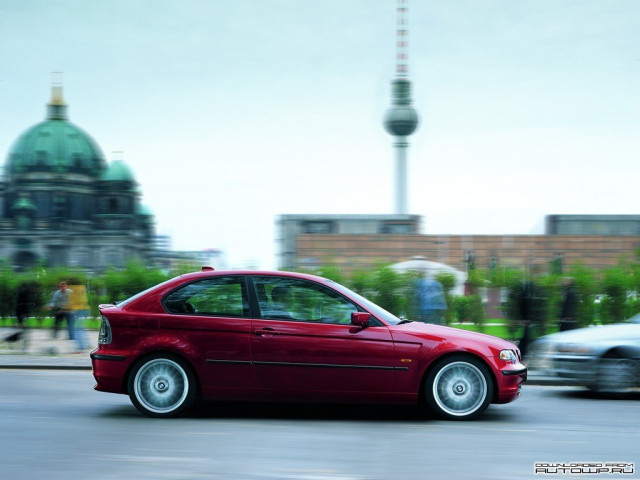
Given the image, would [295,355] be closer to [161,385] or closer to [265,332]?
[265,332]

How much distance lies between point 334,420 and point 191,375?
54.0 inches

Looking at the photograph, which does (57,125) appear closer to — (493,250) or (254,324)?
(493,250)

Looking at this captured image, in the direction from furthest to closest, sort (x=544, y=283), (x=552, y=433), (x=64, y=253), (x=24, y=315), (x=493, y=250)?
1. (x=64, y=253)
2. (x=493, y=250)
3. (x=544, y=283)
4. (x=24, y=315)
5. (x=552, y=433)

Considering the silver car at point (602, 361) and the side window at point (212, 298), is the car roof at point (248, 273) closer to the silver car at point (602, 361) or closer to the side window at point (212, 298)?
the side window at point (212, 298)

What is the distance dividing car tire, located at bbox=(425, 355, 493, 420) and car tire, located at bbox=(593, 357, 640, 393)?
2.61 metres

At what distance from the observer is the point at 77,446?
6.70m

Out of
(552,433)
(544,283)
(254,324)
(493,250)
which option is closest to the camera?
(552,433)

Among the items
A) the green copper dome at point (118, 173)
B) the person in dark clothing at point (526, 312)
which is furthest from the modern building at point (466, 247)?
the person in dark clothing at point (526, 312)

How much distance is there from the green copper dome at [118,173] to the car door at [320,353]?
112m

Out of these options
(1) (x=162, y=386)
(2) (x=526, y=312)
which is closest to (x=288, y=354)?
(1) (x=162, y=386)

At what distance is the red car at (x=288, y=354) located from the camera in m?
7.79

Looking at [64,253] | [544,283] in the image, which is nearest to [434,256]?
[64,253]

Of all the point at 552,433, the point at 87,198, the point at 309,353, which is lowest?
the point at 552,433

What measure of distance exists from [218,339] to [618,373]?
4794mm
